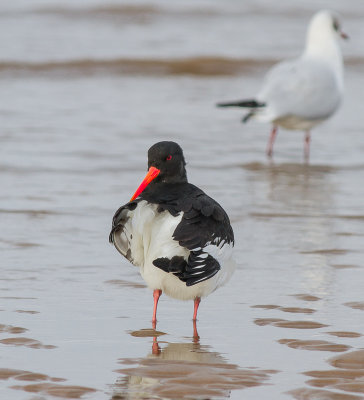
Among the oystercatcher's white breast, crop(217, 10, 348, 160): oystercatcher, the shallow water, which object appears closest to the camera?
the shallow water

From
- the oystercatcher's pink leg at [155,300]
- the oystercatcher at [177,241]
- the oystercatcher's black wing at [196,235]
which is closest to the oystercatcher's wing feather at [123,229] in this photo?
the oystercatcher at [177,241]

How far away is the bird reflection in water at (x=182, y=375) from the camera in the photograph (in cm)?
358

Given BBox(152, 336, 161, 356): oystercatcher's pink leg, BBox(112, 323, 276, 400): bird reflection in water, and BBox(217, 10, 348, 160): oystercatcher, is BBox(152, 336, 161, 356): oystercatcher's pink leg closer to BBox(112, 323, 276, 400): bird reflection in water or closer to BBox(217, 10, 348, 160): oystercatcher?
BBox(112, 323, 276, 400): bird reflection in water

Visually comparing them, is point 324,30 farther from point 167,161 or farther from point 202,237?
point 202,237

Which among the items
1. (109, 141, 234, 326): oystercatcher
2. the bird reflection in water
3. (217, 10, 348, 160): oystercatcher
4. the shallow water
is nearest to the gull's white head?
(217, 10, 348, 160): oystercatcher

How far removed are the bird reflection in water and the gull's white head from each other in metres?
7.54

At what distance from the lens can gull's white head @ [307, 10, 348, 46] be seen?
442 inches

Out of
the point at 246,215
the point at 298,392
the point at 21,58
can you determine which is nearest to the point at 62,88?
the point at 21,58

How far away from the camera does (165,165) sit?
484cm

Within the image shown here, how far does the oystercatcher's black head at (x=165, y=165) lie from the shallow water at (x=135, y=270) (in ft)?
1.97

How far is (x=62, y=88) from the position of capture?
13.5 m

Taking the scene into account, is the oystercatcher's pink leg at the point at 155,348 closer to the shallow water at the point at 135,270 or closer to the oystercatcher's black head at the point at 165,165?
the shallow water at the point at 135,270

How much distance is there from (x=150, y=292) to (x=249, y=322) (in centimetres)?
70

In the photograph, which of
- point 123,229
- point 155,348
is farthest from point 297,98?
point 155,348
